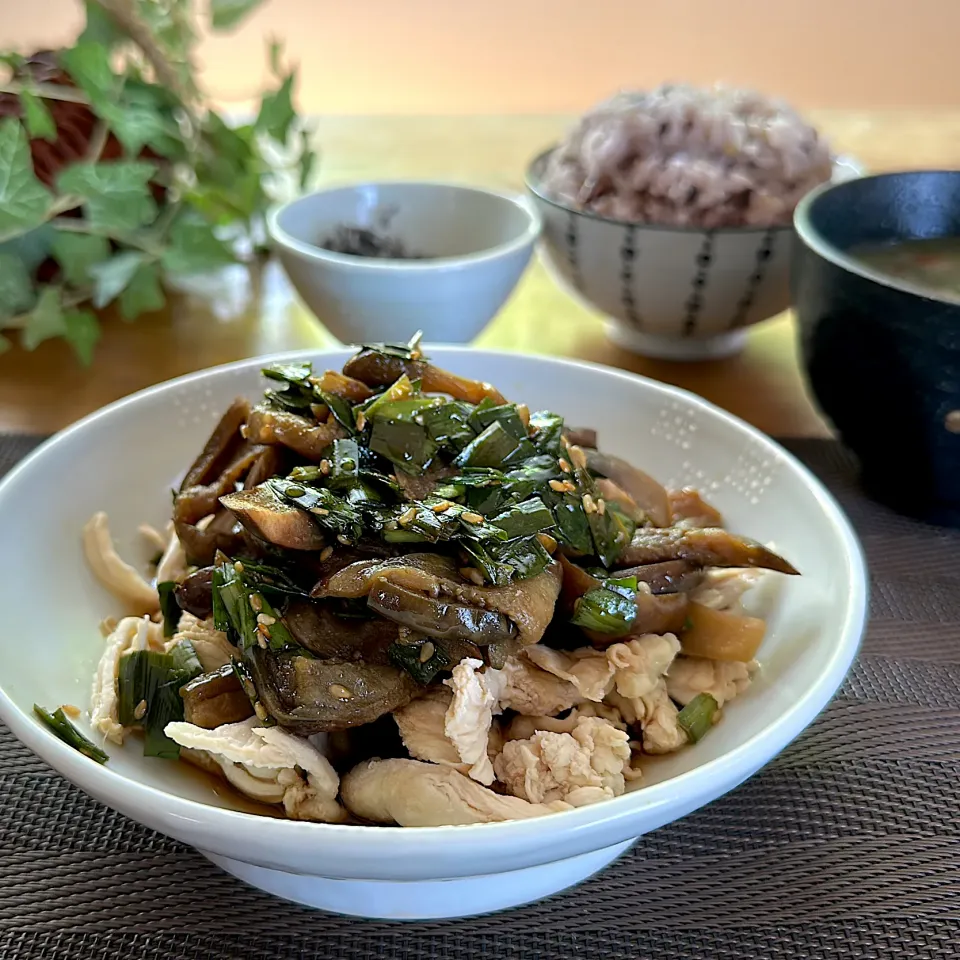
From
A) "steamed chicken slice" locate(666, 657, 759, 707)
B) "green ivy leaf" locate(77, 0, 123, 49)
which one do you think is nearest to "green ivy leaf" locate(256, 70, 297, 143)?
"green ivy leaf" locate(77, 0, 123, 49)

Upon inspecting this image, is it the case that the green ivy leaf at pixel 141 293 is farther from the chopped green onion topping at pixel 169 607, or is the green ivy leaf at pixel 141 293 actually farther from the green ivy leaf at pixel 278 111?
the chopped green onion topping at pixel 169 607

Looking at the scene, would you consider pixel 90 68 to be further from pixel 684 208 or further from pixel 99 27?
pixel 684 208

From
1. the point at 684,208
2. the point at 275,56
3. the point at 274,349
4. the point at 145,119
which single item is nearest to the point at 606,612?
the point at 684,208

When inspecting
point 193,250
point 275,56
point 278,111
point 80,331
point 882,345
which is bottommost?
point 80,331

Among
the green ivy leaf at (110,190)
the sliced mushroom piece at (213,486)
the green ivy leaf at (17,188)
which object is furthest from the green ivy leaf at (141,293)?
the sliced mushroom piece at (213,486)

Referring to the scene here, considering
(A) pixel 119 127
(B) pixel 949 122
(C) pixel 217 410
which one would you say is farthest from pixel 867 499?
(B) pixel 949 122

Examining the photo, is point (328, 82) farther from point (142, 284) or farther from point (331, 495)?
point (331, 495)
